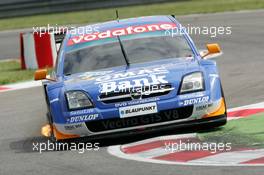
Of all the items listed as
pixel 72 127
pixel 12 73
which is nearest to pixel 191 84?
pixel 72 127

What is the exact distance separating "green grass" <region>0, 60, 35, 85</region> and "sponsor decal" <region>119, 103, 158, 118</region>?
841 cm

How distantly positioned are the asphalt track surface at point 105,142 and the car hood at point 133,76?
664mm

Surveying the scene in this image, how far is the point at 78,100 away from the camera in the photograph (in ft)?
27.6

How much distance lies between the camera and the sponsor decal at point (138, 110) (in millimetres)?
8281

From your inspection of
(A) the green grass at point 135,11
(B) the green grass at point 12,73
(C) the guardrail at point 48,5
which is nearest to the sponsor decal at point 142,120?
(B) the green grass at point 12,73

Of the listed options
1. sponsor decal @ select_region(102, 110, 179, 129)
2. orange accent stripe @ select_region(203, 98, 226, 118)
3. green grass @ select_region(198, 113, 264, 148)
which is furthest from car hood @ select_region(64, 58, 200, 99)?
green grass @ select_region(198, 113, 264, 148)

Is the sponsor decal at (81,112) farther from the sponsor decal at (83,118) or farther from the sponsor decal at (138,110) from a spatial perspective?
the sponsor decal at (138,110)

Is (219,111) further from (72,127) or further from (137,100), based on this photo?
(72,127)

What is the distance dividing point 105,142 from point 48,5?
24.7 meters

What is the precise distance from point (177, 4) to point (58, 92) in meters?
24.4

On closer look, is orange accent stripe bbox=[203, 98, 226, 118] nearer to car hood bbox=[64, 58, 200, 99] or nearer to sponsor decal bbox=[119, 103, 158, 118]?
car hood bbox=[64, 58, 200, 99]

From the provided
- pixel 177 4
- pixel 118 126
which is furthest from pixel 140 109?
pixel 177 4

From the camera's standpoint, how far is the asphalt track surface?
705 centimetres

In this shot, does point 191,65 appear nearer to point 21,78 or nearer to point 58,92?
point 58,92
